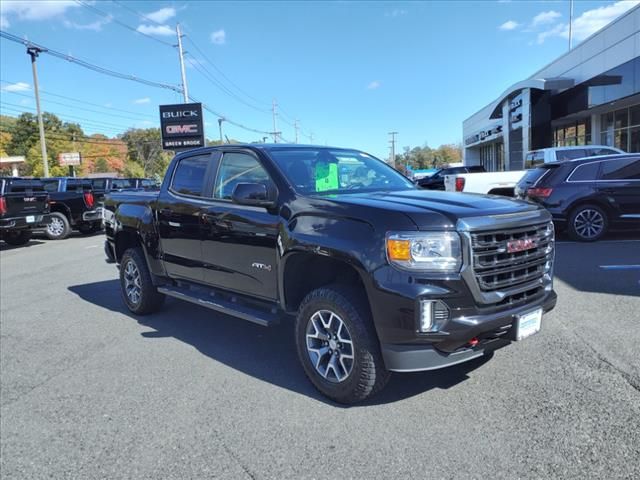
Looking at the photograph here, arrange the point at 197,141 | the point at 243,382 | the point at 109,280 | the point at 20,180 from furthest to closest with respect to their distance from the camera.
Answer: the point at 197,141 < the point at 20,180 < the point at 109,280 < the point at 243,382

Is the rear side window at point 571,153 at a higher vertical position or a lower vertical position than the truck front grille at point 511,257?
higher

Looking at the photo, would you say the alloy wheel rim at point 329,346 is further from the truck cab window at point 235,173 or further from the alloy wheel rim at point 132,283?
the alloy wheel rim at point 132,283

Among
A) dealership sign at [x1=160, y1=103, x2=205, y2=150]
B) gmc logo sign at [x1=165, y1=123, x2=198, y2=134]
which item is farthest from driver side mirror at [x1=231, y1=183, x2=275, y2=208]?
gmc logo sign at [x1=165, y1=123, x2=198, y2=134]

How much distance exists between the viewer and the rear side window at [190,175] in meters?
5.29

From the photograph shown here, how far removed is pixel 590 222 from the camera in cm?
997

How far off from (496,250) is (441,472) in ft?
4.80

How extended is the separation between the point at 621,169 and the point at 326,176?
7.98 m

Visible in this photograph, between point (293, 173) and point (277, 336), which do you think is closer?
point (293, 173)

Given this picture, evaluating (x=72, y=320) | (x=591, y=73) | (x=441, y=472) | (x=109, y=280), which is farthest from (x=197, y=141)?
(x=441, y=472)

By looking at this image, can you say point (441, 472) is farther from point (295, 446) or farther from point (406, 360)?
point (295, 446)

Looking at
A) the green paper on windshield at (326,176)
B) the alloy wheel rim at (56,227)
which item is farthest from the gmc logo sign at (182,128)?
the green paper on windshield at (326,176)

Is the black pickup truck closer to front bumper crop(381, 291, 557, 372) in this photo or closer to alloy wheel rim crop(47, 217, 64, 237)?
alloy wheel rim crop(47, 217, 64, 237)

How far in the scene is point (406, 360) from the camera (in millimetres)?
3203

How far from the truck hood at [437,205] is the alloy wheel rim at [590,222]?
6.99 m
